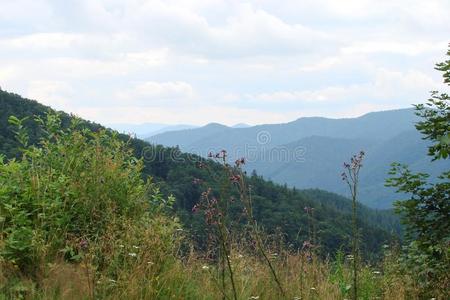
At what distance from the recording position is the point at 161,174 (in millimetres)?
74875

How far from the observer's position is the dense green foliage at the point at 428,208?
234 inches

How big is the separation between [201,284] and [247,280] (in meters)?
0.45

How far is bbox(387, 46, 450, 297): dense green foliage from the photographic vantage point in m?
5.94

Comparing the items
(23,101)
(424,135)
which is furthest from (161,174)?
(424,135)

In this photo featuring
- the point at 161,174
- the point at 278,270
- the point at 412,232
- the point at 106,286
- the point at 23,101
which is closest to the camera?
the point at 106,286

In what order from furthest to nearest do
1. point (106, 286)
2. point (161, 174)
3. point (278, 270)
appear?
point (161, 174), point (278, 270), point (106, 286)

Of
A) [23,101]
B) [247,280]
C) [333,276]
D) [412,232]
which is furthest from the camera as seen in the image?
[23,101]

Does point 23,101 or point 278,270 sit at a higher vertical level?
point 23,101

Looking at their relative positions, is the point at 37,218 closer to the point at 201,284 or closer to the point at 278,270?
the point at 201,284

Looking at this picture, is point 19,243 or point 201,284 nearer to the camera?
point 19,243

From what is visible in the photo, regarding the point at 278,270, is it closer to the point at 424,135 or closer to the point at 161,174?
the point at 424,135

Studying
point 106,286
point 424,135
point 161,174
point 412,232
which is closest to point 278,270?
point 106,286

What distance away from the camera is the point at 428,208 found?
6.90m

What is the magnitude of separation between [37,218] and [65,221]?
0.27 meters
